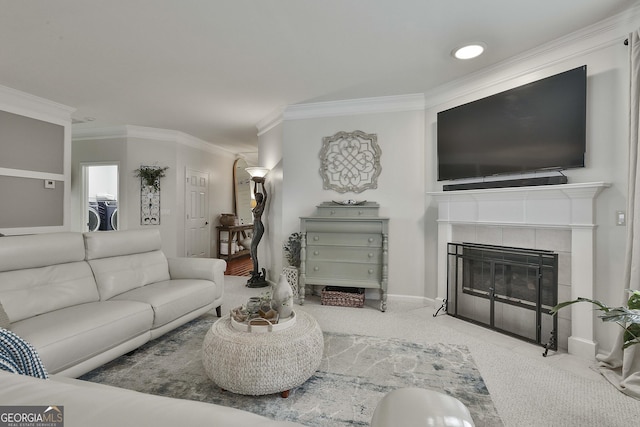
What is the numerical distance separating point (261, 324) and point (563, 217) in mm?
2460

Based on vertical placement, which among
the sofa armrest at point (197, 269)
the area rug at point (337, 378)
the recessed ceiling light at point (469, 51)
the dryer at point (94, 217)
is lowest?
the area rug at point (337, 378)

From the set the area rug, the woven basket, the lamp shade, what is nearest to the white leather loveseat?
the area rug

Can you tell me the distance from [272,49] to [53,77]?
2535mm

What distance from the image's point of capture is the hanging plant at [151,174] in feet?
17.8

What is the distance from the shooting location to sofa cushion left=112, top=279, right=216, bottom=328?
2381 millimetres

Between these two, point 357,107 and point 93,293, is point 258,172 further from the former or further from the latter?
point 93,293

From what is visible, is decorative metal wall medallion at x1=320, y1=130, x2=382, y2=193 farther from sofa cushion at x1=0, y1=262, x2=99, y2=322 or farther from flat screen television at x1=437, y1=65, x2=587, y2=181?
sofa cushion at x1=0, y1=262, x2=99, y2=322

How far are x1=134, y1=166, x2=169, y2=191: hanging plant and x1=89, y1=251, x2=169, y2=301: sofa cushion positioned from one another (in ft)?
9.52

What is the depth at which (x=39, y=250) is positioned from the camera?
7.15 feet

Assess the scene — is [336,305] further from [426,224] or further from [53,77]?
[53,77]

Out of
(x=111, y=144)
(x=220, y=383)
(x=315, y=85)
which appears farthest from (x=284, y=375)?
(x=111, y=144)

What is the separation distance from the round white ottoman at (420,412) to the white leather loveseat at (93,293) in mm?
1949

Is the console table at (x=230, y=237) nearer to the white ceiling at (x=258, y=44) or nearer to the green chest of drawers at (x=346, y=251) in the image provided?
the white ceiling at (x=258, y=44)

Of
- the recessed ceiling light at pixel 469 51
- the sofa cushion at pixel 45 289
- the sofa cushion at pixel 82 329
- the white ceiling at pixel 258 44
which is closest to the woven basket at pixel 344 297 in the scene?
the sofa cushion at pixel 82 329
